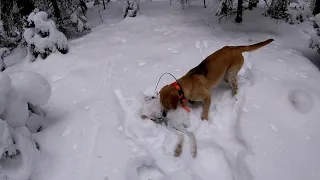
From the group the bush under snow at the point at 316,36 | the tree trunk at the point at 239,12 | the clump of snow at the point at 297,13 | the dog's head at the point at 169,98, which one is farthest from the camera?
the clump of snow at the point at 297,13

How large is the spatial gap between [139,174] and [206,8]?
7.23m

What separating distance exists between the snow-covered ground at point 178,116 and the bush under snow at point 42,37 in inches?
9.9

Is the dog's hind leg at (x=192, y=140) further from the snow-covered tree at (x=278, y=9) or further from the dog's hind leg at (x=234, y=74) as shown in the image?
the snow-covered tree at (x=278, y=9)

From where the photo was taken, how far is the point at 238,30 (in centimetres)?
716

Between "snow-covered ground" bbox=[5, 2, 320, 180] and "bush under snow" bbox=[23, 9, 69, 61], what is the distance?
251 mm

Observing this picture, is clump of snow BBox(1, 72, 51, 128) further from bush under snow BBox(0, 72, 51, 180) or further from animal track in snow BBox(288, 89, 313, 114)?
animal track in snow BBox(288, 89, 313, 114)

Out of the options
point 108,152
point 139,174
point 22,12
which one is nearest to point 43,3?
point 22,12

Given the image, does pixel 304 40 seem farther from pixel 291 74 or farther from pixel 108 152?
pixel 108 152

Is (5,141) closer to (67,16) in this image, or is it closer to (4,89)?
(4,89)

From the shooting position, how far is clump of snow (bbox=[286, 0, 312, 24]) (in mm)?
7477

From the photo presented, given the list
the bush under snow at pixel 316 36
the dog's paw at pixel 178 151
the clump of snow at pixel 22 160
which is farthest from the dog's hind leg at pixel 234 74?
the clump of snow at pixel 22 160

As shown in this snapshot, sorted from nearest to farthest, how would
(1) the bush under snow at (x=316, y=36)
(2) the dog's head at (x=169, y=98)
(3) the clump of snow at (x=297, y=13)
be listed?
1. (2) the dog's head at (x=169, y=98)
2. (1) the bush under snow at (x=316, y=36)
3. (3) the clump of snow at (x=297, y=13)

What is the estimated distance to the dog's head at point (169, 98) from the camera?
3.91 m

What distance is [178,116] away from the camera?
409cm
